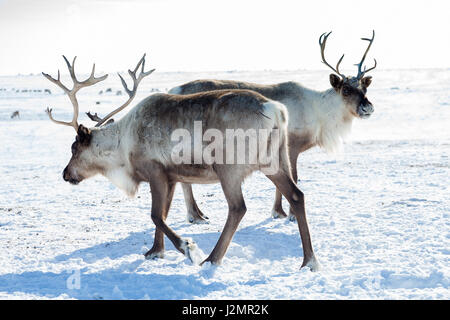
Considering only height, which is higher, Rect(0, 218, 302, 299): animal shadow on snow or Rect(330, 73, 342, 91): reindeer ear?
Rect(330, 73, 342, 91): reindeer ear

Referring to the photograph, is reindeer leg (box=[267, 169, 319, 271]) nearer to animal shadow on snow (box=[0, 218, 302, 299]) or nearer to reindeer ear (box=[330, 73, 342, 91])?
animal shadow on snow (box=[0, 218, 302, 299])

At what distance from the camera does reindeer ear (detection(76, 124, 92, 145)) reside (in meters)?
5.54

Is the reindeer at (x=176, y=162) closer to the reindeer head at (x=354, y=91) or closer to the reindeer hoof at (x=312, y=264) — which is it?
the reindeer hoof at (x=312, y=264)

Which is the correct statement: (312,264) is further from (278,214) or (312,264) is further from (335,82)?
(335,82)

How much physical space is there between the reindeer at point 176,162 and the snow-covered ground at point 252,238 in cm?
39

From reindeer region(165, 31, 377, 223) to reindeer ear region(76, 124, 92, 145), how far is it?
1799 mm

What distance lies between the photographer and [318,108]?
7398 millimetres

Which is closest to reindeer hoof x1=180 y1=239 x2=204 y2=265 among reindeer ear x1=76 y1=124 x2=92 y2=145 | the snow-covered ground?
the snow-covered ground

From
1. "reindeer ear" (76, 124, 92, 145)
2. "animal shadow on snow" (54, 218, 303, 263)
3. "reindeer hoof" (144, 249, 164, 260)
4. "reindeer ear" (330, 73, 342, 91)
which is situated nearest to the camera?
"reindeer hoof" (144, 249, 164, 260)

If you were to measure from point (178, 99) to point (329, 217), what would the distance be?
8.92 feet

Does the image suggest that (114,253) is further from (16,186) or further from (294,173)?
(16,186)

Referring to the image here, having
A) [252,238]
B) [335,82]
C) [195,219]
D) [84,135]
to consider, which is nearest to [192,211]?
[195,219]

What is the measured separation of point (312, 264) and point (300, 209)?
50cm
